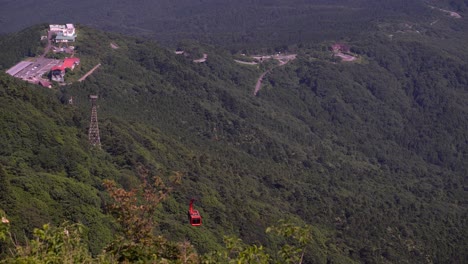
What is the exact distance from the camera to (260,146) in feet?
212

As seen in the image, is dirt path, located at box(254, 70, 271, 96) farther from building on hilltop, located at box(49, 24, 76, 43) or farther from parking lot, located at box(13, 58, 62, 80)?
parking lot, located at box(13, 58, 62, 80)

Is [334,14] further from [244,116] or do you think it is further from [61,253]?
[61,253]

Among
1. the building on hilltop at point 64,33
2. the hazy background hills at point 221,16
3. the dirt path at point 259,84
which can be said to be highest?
the building on hilltop at point 64,33

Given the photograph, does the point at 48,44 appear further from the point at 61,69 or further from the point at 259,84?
the point at 259,84

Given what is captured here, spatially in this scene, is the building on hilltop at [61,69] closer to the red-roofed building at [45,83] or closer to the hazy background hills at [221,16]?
the red-roofed building at [45,83]

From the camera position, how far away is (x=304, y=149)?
71.3 metres

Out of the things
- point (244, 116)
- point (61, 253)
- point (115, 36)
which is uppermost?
point (61, 253)

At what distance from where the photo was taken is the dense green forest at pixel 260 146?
1341 inches

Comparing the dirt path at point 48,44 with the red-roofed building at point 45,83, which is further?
the dirt path at point 48,44

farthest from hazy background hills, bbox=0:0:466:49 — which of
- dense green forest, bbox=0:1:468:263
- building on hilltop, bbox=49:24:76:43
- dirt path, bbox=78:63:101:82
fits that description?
dirt path, bbox=78:63:101:82

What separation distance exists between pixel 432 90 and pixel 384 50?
38.8 feet

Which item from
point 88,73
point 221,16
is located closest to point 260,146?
point 88,73

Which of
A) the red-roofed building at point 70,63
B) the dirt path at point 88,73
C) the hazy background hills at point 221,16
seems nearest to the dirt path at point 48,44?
the red-roofed building at point 70,63

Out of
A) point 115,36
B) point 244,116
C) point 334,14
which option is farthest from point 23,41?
point 334,14
